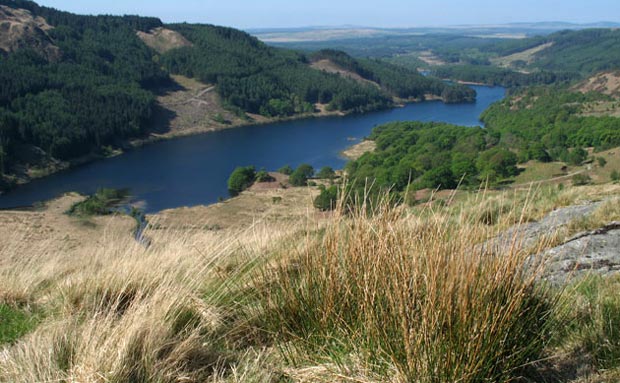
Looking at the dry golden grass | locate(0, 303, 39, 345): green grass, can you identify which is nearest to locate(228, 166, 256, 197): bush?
the dry golden grass

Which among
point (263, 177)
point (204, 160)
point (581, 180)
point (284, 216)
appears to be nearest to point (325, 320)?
point (284, 216)

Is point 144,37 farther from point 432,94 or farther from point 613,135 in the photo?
point 613,135

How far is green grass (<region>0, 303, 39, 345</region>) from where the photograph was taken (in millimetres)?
2990

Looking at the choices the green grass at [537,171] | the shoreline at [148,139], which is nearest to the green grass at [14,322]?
the green grass at [537,171]

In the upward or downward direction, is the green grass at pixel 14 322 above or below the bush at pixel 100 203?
above

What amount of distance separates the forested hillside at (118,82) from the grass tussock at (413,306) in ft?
213

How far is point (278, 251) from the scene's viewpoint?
3.60 m

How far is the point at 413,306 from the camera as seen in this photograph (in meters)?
2.35

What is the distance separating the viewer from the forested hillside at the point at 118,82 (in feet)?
231

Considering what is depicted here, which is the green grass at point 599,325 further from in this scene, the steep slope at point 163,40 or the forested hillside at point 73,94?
the steep slope at point 163,40

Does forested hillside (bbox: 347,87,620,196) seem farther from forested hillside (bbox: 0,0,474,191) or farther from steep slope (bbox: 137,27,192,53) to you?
steep slope (bbox: 137,27,192,53)

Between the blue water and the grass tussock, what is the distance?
155 feet

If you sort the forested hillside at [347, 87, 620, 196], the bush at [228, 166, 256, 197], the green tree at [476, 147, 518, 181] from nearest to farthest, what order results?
the green tree at [476, 147, 518, 181] < the forested hillside at [347, 87, 620, 196] < the bush at [228, 166, 256, 197]

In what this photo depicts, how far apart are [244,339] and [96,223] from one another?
1407 inches
